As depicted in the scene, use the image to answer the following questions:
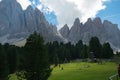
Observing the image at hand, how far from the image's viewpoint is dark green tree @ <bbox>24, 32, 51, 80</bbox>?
39.9 metres

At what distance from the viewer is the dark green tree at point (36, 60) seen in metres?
39.9

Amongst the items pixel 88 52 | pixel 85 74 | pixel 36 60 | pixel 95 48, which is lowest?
pixel 85 74

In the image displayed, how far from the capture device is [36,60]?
4016 centimetres

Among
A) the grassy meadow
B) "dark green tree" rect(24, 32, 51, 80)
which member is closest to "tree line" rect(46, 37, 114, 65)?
the grassy meadow

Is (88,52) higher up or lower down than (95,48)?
lower down

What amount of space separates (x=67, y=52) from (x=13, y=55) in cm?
5650

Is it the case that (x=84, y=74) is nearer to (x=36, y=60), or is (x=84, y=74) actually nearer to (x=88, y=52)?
(x=36, y=60)

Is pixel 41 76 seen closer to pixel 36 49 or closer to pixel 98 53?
pixel 36 49

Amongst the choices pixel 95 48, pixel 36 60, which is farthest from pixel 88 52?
pixel 36 60

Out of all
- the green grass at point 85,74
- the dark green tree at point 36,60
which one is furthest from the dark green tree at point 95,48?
the dark green tree at point 36,60

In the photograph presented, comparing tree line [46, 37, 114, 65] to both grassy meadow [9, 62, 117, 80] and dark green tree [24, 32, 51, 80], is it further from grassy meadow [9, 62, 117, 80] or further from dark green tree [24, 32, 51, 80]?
dark green tree [24, 32, 51, 80]

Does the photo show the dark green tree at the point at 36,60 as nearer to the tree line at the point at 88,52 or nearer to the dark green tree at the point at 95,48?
the tree line at the point at 88,52

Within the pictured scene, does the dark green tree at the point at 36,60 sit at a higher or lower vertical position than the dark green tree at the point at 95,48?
lower

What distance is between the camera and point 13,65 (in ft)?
389
